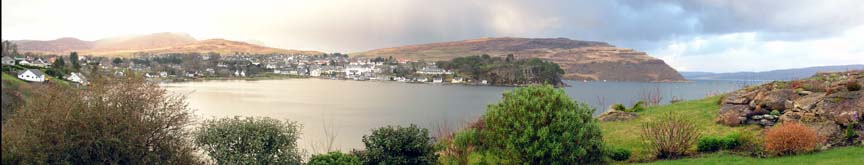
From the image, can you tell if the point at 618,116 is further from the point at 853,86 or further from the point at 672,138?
the point at 853,86

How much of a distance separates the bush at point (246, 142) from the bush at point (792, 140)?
12.1 m

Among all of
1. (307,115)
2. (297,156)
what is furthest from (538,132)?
(307,115)

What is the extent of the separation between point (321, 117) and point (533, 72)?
79.9 meters

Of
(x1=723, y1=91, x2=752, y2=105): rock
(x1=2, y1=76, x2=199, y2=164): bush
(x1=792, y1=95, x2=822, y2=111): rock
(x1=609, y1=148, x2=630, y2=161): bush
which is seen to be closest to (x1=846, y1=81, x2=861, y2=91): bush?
(x1=792, y1=95, x2=822, y2=111): rock

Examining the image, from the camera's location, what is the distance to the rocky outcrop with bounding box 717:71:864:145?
13.8 m

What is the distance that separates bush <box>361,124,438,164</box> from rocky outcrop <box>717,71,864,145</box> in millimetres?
10332

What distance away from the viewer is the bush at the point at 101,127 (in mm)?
12617

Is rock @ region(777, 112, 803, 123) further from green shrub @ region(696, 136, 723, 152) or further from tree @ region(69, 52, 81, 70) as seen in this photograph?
tree @ region(69, 52, 81, 70)

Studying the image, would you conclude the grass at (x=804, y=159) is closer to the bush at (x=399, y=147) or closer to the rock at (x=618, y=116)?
the bush at (x=399, y=147)

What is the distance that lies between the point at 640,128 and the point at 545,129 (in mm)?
8665

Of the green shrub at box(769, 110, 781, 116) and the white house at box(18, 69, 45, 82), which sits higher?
the white house at box(18, 69, 45, 82)

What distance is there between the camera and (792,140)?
12.6 m

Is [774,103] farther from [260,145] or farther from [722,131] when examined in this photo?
[260,145]

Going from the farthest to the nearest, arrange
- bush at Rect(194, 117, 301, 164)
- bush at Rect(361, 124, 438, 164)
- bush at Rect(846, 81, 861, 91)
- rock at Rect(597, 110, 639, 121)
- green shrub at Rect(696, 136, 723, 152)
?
rock at Rect(597, 110, 639, 121)
bush at Rect(846, 81, 861, 91)
green shrub at Rect(696, 136, 723, 152)
bush at Rect(361, 124, 438, 164)
bush at Rect(194, 117, 301, 164)
